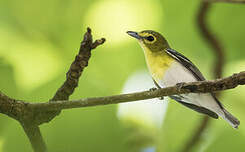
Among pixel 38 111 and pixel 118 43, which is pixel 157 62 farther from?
pixel 38 111

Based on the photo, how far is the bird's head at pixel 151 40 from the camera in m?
1.65

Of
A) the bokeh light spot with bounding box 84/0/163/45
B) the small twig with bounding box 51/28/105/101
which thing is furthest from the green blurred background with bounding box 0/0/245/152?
the small twig with bounding box 51/28/105/101

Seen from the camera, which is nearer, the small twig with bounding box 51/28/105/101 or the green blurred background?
the small twig with bounding box 51/28/105/101

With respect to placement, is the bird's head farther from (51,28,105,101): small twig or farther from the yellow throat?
(51,28,105,101): small twig

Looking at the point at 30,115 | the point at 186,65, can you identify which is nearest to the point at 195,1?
the point at 186,65

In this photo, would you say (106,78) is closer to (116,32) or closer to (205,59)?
(116,32)

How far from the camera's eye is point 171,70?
6.13 feet

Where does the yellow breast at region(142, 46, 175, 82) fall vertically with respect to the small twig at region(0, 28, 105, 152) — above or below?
below

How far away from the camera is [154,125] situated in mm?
1735

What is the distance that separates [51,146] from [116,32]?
906mm

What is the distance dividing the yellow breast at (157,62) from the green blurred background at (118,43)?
4 centimetres

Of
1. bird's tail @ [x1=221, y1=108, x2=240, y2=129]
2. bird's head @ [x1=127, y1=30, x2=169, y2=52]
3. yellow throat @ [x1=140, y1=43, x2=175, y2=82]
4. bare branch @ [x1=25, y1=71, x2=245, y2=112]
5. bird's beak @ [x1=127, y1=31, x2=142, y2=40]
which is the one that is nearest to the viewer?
bare branch @ [x1=25, y1=71, x2=245, y2=112]

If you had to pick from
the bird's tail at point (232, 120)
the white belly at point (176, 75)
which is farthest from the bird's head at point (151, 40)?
the bird's tail at point (232, 120)

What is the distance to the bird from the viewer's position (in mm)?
1702
